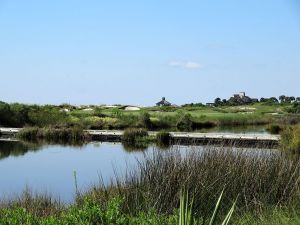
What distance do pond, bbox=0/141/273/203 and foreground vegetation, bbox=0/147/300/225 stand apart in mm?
1192

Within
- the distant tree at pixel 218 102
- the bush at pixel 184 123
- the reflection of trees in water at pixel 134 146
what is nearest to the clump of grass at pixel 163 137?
the reflection of trees in water at pixel 134 146

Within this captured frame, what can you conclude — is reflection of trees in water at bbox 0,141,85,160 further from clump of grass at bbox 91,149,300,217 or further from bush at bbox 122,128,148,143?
clump of grass at bbox 91,149,300,217

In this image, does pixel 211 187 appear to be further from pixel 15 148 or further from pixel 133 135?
pixel 133 135

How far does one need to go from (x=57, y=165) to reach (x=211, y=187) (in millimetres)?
16697

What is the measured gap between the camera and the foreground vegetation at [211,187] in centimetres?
775

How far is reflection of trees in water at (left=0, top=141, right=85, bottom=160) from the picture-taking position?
2880 centimetres

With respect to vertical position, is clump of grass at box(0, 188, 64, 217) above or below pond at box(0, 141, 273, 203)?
above

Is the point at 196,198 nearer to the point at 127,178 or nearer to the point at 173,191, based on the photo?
the point at 173,191

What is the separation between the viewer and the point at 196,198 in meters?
8.10

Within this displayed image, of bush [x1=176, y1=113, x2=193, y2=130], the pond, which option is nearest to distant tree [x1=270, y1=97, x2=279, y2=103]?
bush [x1=176, y1=113, x2=193, y2=130]

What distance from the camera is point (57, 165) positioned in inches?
955

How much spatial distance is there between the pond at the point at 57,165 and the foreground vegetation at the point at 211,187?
1.19 m

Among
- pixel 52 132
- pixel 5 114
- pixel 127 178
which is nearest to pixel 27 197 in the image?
pixel 127 178

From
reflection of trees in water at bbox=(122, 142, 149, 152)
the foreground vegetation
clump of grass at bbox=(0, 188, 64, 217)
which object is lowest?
reflection of trees in water at bbox=(122, 142, 149, 152)
